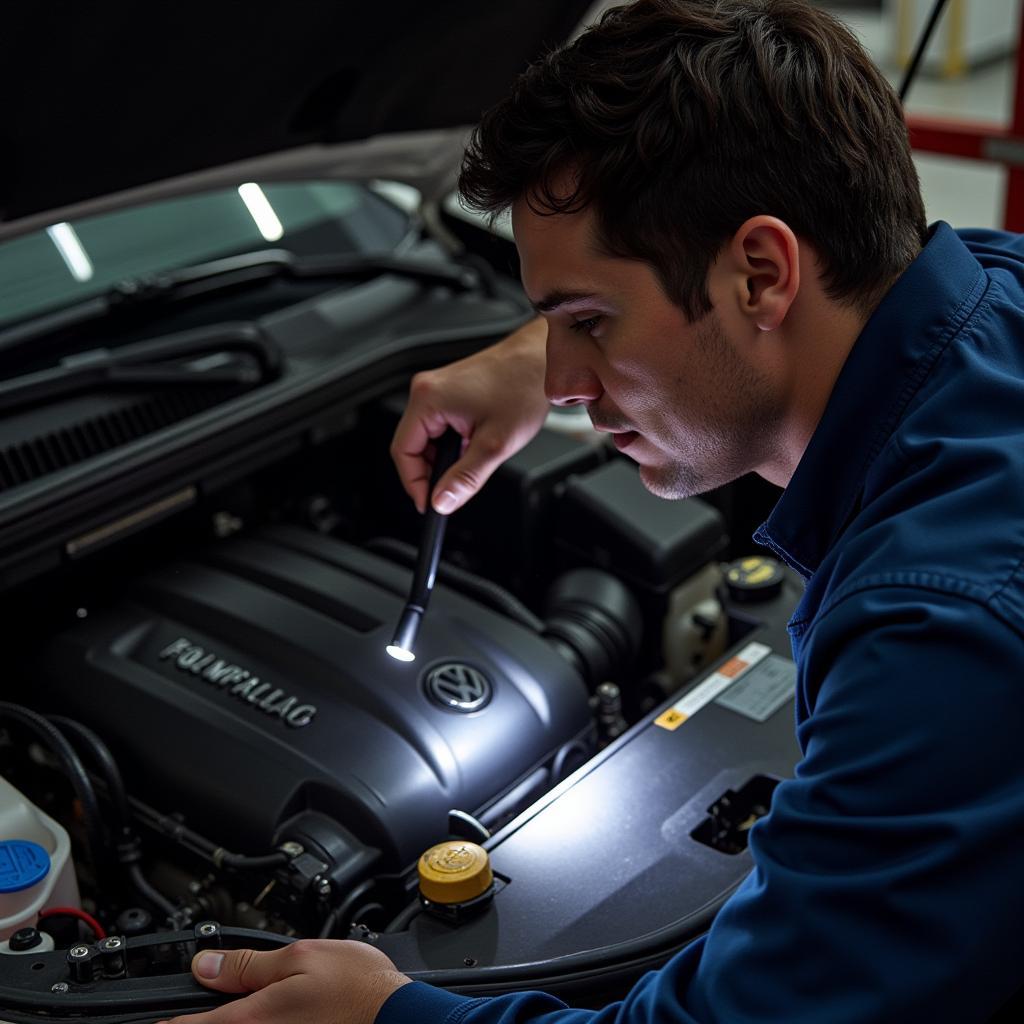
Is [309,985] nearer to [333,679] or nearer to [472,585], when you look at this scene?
[333,679]

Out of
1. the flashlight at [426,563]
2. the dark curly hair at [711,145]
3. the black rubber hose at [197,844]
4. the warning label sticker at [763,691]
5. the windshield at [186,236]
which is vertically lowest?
the warning label sticker at [763,691]

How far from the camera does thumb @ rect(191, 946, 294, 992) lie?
42.5 inches

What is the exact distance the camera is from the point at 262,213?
2164 mm

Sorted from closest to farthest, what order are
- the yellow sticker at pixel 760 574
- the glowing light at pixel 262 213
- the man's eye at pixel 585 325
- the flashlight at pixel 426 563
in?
the man's eye at pixel 585 325 < the flashlight at pixel 426 563 < the yellow sticker at pixel 760 574 < the glowing light at pixel 262 213

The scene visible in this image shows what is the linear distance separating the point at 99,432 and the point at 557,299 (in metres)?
0.77

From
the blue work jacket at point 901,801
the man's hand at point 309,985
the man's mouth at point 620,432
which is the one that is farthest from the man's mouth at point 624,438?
the man's hand at point 309,985

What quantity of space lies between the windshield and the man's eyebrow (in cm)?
91

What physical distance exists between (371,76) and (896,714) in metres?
1.31

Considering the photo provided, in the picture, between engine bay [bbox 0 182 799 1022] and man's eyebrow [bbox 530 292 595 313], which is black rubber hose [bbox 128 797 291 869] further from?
man's eyebrow [bbox 530 292 595 313]

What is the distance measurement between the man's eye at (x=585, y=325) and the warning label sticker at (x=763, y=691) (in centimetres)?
55

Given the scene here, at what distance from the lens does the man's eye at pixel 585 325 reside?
44.4 inches

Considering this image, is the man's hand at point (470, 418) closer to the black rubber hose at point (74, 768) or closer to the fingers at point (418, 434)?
the fingers at point (418, 434)

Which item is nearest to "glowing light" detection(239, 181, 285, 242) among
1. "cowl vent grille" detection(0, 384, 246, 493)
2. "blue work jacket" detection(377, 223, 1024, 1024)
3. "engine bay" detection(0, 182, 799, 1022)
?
"engine bay" detection(0, 182, 799, 1022)

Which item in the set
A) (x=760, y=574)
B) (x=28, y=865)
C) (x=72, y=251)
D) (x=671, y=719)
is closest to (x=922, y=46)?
(x=760, y=574)
